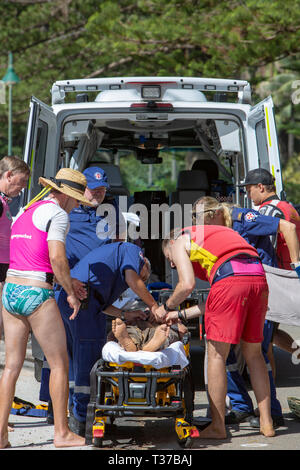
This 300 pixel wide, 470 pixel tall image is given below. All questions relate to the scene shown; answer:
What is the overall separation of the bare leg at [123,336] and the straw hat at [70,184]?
2.63ft

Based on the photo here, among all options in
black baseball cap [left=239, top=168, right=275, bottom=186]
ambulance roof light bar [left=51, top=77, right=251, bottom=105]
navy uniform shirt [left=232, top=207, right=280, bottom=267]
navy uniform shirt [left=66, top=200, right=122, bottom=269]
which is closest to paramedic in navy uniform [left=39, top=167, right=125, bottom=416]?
navy uniform shirt [left=66, top=200, right=122, bottom=269]

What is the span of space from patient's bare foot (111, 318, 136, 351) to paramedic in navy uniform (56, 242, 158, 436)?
0.18m

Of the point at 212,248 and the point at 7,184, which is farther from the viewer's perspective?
the point at 7,184

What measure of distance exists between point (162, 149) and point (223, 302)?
531cm

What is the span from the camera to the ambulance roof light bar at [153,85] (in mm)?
6770

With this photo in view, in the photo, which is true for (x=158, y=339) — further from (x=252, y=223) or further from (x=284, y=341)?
(x=284, y=341)

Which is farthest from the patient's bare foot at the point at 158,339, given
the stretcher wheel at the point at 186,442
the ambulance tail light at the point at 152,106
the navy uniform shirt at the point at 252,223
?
the ambulance tail light at the point at 152,106

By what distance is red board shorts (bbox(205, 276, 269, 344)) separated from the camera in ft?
16.0

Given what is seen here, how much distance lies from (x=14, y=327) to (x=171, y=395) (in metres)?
1.07

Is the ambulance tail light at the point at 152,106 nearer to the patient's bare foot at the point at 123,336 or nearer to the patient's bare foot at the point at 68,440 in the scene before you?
the patient's bare foot at the point at 123,336

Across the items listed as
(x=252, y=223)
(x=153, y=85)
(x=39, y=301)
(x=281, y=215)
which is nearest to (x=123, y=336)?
(x=39, y=301)

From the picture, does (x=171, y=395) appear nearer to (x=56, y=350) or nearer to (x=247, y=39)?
(x=56, y=350)

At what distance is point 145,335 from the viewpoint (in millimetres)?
4926
